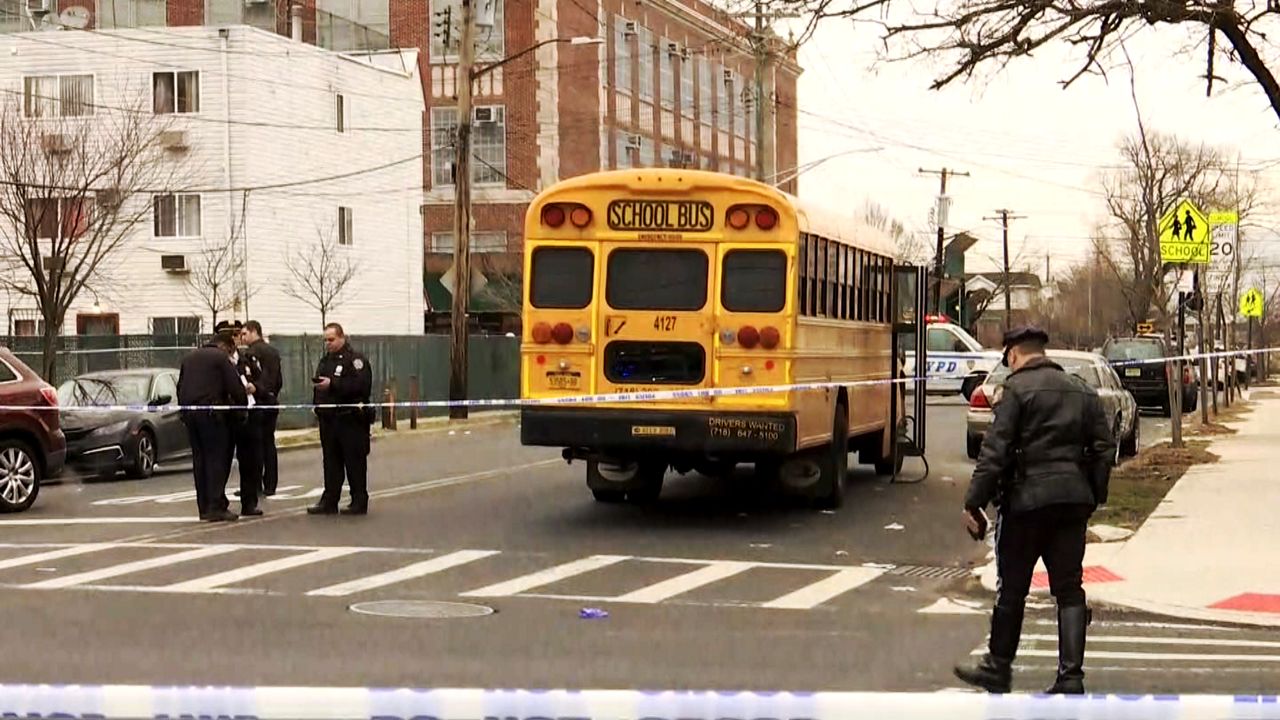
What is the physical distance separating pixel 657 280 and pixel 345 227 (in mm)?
30841

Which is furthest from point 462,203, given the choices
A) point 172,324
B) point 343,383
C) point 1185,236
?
point 343,383

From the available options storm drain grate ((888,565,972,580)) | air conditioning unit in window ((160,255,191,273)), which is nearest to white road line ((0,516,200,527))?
storm drain grate ((888,565,972,580))

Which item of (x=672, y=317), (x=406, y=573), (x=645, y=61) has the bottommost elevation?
(x=406, y=573)

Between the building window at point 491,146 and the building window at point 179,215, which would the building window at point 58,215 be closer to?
the building window at point 179,215

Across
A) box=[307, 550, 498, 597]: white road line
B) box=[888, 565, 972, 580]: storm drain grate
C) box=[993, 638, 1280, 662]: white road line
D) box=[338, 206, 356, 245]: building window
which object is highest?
box=[338, 206, 356, 245]: building window

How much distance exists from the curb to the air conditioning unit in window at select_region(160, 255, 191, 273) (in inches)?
355

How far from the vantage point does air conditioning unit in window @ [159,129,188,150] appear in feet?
126

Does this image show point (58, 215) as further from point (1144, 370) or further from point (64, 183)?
point (1144, 370)

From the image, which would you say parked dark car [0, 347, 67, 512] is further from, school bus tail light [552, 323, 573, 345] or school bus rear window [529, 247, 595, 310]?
school bus tail light [552, 323, 573, 345]

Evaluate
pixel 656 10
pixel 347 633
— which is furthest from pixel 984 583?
pixel 656 10

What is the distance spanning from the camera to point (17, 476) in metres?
15.7

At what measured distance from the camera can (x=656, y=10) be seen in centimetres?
5991

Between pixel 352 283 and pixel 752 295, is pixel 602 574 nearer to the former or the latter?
pixel 752 295

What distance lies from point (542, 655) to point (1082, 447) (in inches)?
118
